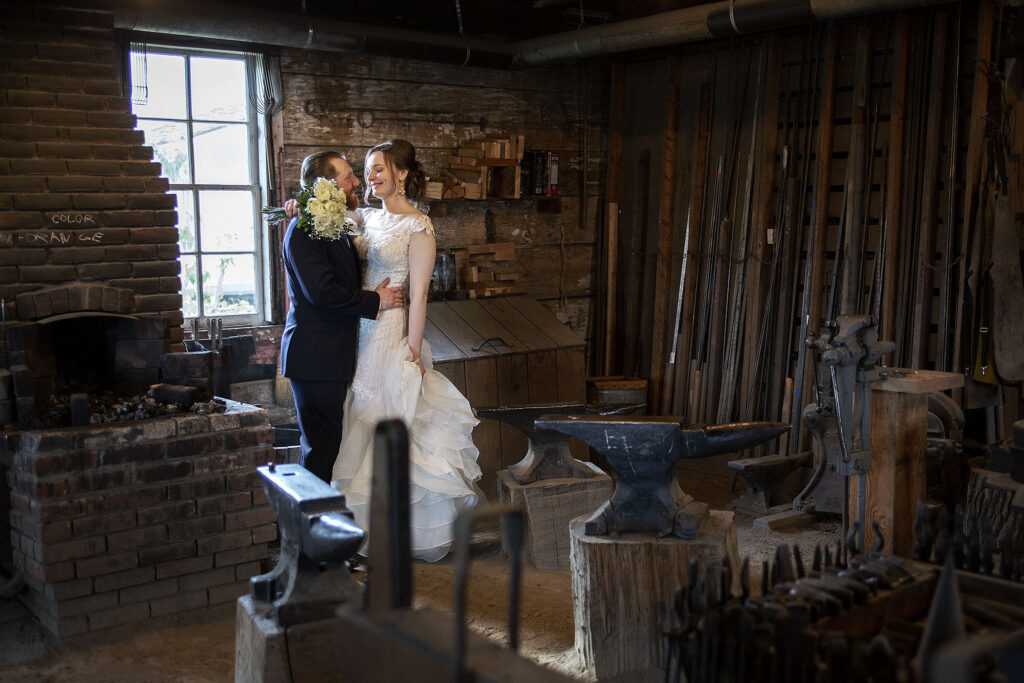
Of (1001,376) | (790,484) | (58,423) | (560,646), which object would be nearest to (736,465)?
(790,484)

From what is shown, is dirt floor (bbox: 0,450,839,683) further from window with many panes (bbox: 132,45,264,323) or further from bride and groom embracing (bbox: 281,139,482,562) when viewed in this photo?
window with many panes (bbox: 132,45,264,323)

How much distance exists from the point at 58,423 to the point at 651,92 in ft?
14.9

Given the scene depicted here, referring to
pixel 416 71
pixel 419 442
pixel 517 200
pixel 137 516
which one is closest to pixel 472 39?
pixel 416 71

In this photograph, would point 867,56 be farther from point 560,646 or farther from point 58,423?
point 58,423

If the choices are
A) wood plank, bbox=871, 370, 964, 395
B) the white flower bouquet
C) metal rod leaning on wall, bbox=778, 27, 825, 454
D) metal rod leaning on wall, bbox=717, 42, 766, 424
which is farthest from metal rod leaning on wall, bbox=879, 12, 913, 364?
the white flower bouquet

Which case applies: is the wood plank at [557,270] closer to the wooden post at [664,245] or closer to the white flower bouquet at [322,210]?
the wooden post at [664,245]

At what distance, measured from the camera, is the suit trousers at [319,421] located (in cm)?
421

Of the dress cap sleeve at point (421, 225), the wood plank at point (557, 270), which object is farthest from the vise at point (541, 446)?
the wood plank at point (557, 270)

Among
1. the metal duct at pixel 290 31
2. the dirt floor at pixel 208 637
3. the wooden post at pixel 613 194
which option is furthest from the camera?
the wooden post at pixel 613 194

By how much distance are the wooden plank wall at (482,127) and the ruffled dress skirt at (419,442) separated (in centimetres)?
173

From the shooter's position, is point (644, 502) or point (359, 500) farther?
point (359, 500)

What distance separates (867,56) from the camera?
217 inches

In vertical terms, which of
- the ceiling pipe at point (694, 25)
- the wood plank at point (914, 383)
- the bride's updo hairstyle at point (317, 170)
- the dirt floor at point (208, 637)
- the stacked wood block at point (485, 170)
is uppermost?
the ceiling pipe at point (694, 25)

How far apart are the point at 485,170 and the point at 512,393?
60.0 inches
